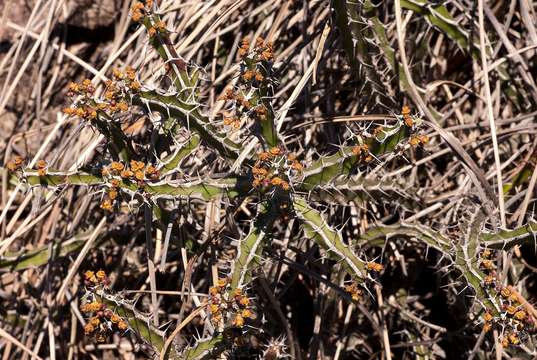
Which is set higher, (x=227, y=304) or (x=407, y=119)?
(x=407, y=119)

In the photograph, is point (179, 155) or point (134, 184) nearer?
point (134, 184)

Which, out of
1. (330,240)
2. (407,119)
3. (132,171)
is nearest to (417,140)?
(407,119)

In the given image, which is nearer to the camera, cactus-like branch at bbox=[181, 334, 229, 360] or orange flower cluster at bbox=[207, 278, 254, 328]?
orange flower cluster at bbox=[207, 278, 254, 328]

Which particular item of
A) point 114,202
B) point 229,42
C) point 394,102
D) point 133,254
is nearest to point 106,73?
point 229,42

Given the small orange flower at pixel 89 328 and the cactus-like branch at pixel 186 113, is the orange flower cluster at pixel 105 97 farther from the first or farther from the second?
the small orange flower at pixel 89 328

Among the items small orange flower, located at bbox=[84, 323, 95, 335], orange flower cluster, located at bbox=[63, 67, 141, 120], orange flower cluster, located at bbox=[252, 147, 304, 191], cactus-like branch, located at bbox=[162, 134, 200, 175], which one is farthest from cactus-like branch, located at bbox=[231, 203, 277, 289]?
orange flower cluster, located at bbox=[63, 67, 141, 120]

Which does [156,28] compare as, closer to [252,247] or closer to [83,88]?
[83,88]

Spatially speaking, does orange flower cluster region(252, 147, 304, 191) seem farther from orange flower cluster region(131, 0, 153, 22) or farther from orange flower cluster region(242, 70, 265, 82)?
orange flower cluster region(131, 0, 153, 22)
